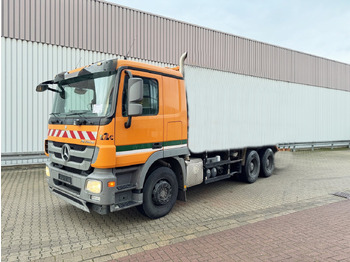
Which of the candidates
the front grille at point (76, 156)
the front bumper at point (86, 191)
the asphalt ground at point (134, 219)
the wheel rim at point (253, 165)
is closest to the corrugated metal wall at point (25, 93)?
the asphalt ground at point (134, 219)

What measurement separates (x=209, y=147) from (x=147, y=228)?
2.21 m

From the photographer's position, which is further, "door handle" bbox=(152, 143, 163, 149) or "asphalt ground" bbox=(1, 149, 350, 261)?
"door handle" bbox=(152, 143, 163, 149)

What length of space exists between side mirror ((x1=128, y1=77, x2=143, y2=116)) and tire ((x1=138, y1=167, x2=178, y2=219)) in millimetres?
1265

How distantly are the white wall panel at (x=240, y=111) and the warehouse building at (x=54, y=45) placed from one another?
82 centimetres

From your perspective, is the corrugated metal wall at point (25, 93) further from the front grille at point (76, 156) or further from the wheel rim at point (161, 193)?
the wheel rim at point (161, 193)

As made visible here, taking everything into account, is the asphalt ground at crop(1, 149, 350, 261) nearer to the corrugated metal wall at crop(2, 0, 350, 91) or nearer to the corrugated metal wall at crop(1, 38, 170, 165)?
the corrugated metal wall at crop(1, 38, 170, 165)

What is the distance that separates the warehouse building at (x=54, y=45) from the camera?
8.72 m

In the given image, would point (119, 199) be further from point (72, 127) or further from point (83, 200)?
point (72, 127)

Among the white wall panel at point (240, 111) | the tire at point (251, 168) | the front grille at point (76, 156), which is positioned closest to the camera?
the front grille at point (76, 156)

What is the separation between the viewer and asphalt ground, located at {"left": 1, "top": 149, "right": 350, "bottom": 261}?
11.8 feet

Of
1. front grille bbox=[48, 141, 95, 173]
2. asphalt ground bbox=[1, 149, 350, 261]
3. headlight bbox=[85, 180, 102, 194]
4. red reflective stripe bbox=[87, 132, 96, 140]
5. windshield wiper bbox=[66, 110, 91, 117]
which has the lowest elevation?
asphalt ground bbox=[1, 149, 350, 261]

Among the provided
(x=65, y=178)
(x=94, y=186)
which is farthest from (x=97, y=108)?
(x=65, y=178)

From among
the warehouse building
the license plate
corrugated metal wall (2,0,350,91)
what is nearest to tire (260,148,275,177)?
the warehouse building

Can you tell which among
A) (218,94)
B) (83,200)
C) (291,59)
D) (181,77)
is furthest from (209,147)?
(291,59)
